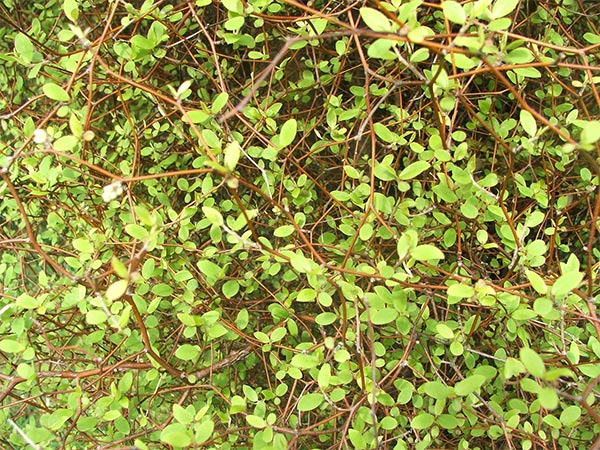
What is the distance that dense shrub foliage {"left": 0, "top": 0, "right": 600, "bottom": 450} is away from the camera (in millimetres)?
747

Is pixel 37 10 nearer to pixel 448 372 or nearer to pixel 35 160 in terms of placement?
pixel 35 160

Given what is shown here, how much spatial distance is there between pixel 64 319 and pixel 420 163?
98 cm

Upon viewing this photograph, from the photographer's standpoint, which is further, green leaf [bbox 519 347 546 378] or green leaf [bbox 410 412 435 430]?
green leaf [bbox 410 412 435 430]

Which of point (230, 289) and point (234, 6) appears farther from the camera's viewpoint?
point (230, 289)

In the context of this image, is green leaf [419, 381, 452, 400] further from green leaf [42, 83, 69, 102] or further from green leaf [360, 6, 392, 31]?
green leaf [42, 83, 69, 102]

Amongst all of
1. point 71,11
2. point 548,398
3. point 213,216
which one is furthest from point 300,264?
point 71,11

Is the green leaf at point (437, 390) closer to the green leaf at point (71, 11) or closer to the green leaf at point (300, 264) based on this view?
the green leaf at point (300, 264)

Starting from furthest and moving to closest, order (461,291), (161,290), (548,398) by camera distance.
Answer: (161,290) → (461,291) → (548,398)

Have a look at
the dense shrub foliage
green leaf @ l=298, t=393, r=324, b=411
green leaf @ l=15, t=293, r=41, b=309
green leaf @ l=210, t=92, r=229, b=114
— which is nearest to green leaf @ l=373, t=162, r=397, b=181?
the dense shrub foliage

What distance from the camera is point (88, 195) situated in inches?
47.8

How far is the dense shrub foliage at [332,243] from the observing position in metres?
0.75

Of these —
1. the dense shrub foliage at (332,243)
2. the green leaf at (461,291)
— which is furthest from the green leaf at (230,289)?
the green leaf at (461,291)

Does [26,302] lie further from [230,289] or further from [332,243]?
[332,243]

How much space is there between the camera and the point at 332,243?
3.54ft
